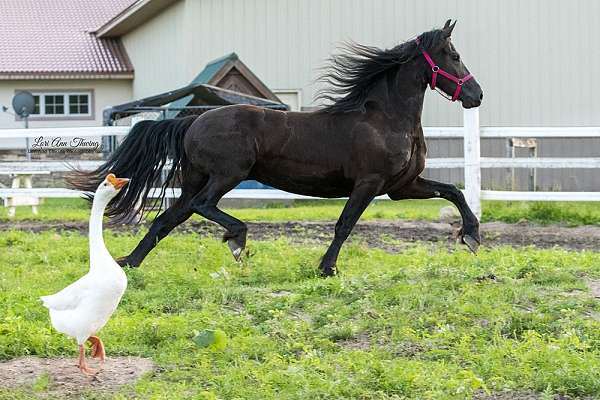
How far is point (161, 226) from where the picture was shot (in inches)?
371

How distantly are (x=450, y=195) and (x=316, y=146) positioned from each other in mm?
1488

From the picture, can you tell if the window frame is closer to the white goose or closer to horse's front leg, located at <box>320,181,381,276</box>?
horse's front leg, located at <box>320,181,381,276</box>

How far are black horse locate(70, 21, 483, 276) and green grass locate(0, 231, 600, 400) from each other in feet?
2.02

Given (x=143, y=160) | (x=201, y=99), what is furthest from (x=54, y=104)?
(x=143, y=160)

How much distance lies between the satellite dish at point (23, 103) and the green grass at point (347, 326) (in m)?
16.7

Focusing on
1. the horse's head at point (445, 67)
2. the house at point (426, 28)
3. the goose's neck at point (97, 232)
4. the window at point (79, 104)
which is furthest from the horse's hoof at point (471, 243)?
the window at point (79, 104)

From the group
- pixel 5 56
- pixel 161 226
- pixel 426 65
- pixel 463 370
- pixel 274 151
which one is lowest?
pixel 463 370

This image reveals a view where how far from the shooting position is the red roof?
27.8 metres

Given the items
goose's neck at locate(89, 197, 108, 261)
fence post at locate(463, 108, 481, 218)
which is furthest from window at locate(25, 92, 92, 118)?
goose's neck at locate(89, 197, 108, 261)

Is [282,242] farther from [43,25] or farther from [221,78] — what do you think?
[43,25]

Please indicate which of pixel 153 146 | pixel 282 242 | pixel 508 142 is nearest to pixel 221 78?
pixel 508 142

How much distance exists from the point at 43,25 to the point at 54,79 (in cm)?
367

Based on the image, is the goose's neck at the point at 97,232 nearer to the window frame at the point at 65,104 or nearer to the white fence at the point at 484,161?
the white fence at the point at 484,161

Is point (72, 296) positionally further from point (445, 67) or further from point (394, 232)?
point (394, 232)
